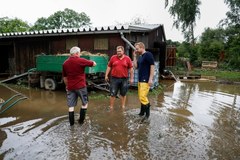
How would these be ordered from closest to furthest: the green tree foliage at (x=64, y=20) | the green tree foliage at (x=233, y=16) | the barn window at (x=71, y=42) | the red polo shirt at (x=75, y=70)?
the red polo shirt at (x=75, y=70) → the barn window at (x=71, y=42) → the green tree foliage at (x=233, y=16) → the green tree foliage at (x=64, y=20)

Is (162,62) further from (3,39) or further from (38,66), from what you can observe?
(3,39)

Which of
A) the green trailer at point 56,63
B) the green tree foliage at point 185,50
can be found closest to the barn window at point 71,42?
the green trailer at point 56,63

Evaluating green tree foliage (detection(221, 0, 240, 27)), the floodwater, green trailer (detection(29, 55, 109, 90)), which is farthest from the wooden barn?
green tree foliage (detection(221, 0, 240, 27))

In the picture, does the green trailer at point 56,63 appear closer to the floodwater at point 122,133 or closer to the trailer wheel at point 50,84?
the trailer wheel at point 50,84

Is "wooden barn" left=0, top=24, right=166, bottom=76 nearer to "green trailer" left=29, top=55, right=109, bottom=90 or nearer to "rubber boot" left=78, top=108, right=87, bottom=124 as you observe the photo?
"green trailer" left=29, top=55, right=109, bottom=90

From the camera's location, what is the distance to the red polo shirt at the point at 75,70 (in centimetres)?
484

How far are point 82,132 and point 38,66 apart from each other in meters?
6.46

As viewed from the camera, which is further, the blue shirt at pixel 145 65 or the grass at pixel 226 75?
the grass at pixel 226 75

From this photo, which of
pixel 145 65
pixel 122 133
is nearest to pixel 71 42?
pixel 145 65

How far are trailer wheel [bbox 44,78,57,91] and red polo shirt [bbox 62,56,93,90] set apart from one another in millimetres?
5536

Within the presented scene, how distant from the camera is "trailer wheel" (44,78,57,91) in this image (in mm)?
10250

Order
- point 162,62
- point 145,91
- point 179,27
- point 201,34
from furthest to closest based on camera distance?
point 201,34, point 179,27, point 162,62, point 145,91

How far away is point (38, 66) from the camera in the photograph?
10.2 m

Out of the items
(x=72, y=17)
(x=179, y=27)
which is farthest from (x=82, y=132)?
(x=72, y=17)
